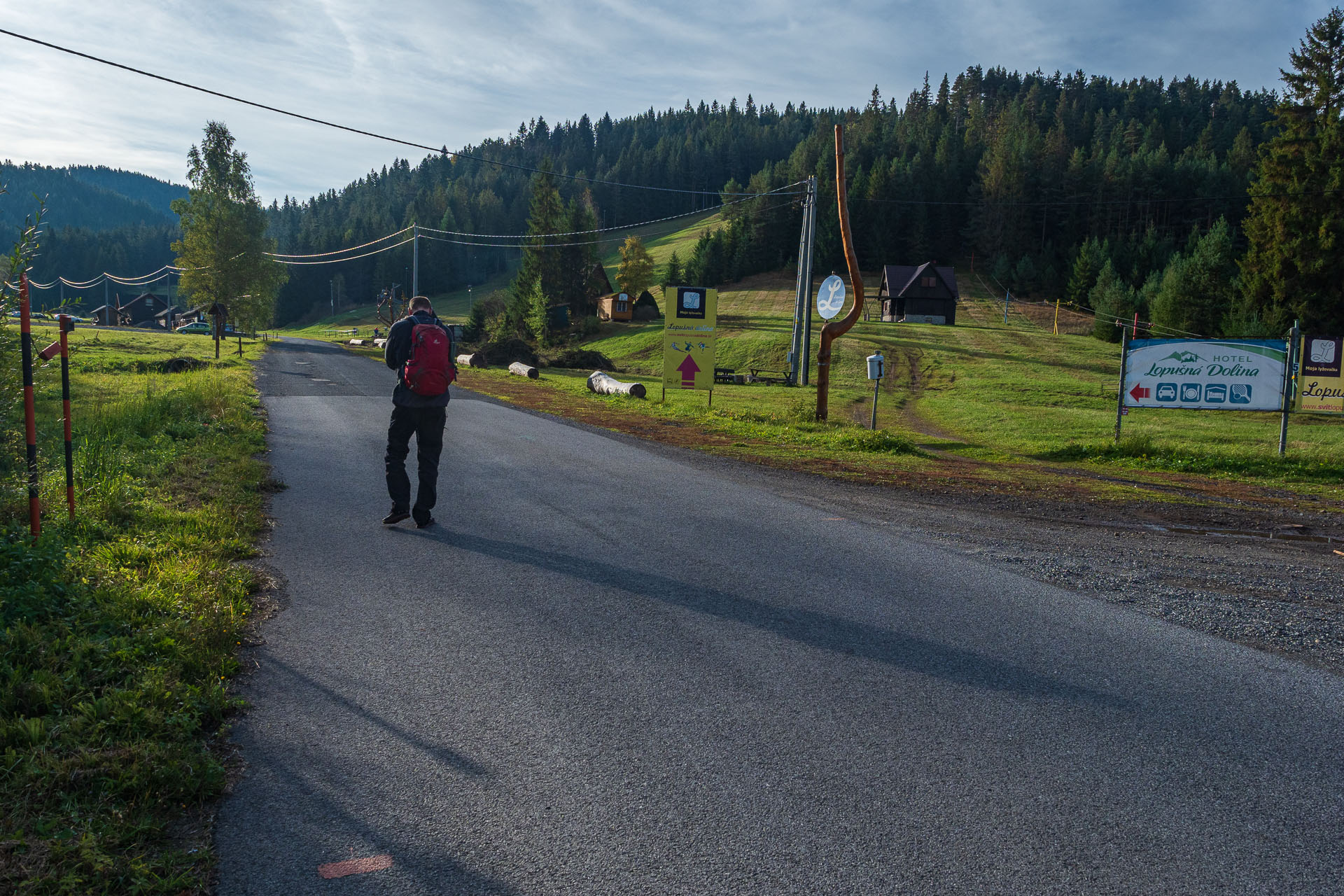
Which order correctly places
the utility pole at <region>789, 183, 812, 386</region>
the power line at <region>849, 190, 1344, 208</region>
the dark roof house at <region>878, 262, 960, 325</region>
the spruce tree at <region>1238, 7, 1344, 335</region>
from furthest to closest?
1. the power line at <region>849, 190, 1344, 208</region>
2. the dark roof house at <region>878, 262, 960, 325</region>
3. the spruce tree at <region>1238, 7, 1344, 335</region>
4. the utility pole at <region>789, 183, 812, 386</region>

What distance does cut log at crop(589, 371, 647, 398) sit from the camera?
26.3m

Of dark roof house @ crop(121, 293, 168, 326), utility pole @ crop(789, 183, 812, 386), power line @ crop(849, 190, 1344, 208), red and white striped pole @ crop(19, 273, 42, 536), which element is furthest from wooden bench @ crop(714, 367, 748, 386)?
dark roof house @ crop(121, 293, 168, 326)

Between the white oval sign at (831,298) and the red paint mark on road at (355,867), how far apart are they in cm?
1867

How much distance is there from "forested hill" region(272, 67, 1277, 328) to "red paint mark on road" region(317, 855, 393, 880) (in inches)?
2941

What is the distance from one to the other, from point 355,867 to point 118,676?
212 cm

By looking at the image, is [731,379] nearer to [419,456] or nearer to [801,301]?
[801,301]

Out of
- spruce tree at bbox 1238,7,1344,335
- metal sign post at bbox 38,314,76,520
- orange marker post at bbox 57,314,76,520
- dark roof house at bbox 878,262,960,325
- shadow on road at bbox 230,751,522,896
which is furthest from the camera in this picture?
dark roof house at bbox 878,262,960,325

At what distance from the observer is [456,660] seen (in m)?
4.70

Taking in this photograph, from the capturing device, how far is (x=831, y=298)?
21.0 meters

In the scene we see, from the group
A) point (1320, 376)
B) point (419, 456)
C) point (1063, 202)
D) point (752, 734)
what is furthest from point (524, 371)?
point (1063, 202)

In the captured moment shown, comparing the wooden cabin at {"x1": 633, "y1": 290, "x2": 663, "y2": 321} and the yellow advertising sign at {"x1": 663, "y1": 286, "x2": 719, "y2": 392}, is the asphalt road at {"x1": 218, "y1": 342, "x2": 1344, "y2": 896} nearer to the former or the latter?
the yellow advertising sign at {"x1": 663, "y1": 286, "x2": 719, "y2": 392}

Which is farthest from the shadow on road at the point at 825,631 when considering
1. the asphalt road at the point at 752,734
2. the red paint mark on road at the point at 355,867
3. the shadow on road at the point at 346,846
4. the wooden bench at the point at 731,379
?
the wooden bench at the point at 731,379

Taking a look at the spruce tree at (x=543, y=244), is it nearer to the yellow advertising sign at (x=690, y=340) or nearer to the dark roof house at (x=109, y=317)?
the yellow advertising sign at (x=690, y=340)

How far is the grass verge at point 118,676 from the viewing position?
2861mm
